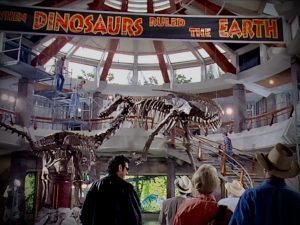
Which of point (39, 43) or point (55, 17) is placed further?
point (39, 43)

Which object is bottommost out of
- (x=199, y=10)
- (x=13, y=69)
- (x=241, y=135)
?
(x=241, y=135)

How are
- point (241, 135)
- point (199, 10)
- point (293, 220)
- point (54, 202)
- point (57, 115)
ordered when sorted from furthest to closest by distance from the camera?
point (57, 115)
point (199, 10)
point (241, 135)
point (54, 202)
point (293, 220)

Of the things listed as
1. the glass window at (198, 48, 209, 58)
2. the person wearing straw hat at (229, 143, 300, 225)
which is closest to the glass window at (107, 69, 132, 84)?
the glass window at (198, 48, 209, 58)

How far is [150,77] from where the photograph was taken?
61.3ft

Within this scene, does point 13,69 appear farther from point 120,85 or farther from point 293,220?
point 293,220

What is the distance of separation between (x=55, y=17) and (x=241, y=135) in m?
8.77

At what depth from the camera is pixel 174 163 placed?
1443 centimetres

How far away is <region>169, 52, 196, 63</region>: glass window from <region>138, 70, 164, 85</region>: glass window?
997 mm

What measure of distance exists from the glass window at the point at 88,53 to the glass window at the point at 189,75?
165 inches

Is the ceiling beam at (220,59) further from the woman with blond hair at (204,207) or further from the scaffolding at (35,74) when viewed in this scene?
the woman with blond hair at (204,207)

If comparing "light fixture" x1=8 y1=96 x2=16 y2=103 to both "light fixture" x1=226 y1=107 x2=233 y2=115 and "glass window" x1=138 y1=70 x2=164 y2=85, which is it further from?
"light fixture" x1=226 y1=107 x2=233 y2=115

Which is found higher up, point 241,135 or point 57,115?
point 57,115

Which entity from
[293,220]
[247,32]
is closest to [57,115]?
[247,32]

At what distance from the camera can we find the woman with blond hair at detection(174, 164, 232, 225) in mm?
2521
